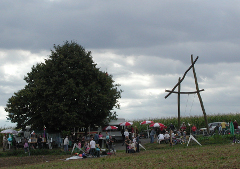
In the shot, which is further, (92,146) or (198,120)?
(198,120)

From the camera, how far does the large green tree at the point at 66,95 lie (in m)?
41.1

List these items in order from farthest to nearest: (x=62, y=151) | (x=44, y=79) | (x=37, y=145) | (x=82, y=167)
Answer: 1. (x=44, y=79)
2. (x=37, y=145)
3. (x=62, y=151)
4. (x=82, y=167)

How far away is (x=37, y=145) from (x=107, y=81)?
11803 millimetres

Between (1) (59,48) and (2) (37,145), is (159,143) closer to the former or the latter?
(2) (37,145)

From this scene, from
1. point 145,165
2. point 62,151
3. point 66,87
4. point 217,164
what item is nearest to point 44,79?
point 66,87

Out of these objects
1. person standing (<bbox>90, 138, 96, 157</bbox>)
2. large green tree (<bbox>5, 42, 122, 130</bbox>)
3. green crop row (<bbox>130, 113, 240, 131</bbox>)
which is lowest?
person standing (<bbox>90, 138, 96, 157</bbox>)

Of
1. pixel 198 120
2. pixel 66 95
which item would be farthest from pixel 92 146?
pixel 198 120

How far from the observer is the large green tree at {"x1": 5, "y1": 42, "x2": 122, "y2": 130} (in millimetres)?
41094

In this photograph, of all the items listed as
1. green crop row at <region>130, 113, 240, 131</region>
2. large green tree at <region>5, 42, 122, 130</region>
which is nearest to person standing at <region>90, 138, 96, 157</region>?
large green tree at <region>5, 42, 122, 130</region>

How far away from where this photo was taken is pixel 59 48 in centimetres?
4412

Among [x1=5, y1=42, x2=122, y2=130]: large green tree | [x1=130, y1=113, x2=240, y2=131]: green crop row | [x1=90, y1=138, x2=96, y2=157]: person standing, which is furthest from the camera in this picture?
[x1=130, y1=113, x2=240, y2=131]: green crop row

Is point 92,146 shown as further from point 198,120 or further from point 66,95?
point 198,120

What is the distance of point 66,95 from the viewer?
41844 mm

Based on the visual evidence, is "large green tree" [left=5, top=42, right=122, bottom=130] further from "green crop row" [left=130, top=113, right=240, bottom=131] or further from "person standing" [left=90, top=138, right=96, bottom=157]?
"green crop row" [left=130, top=113, right=240, bottom=131]
